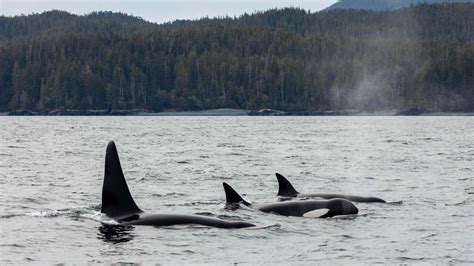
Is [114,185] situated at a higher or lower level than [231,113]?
higher

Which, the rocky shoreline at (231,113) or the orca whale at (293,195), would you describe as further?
the rocky shoreline at (231,113)

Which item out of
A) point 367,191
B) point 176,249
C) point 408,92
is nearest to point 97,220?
point 176,249

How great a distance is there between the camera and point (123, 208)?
16984 millimetres

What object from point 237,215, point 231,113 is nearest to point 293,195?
point 237,215

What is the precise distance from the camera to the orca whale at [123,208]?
16.6m

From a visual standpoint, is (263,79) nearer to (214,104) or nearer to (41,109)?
(214,104)

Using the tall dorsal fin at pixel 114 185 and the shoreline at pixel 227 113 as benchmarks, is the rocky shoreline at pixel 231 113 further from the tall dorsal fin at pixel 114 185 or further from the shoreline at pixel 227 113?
the tall dorsal fin at pixel 114 185

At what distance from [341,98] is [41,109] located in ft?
242

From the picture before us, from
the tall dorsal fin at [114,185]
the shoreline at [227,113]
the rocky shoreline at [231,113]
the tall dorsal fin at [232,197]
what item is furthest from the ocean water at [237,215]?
the shoreline at [227,113]

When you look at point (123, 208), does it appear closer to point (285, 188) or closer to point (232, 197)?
point (232, 197)

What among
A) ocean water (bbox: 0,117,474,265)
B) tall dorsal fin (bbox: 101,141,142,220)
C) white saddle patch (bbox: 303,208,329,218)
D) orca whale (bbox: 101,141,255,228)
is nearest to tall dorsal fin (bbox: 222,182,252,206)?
ocean water (bbox: 0,117,474,265)

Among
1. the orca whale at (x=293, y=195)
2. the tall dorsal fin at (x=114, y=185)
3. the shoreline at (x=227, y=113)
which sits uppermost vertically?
the tall dorsal fin at (x=114, y=185)

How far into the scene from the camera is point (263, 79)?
194 meters

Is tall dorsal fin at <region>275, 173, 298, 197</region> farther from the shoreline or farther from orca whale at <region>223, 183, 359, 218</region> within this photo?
the shoreline
